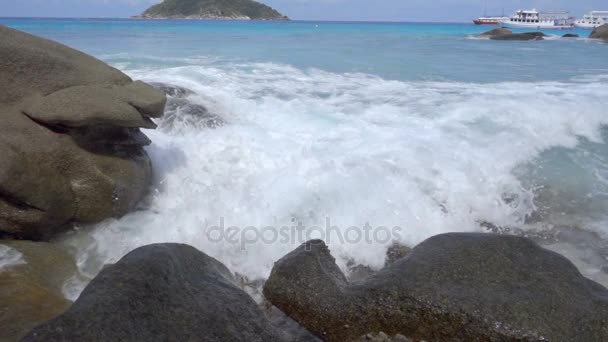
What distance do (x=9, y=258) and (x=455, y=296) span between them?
130 inches

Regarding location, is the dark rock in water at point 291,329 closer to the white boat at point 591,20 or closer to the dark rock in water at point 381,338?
the dark rock in water at point 381,338

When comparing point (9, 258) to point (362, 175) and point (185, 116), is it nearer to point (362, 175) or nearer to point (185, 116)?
point (362, 175)

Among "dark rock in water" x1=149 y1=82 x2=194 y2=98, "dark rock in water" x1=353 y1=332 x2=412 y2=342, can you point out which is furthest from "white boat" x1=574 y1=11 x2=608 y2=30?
"dark rock in water" x1=353 y1=332 x2=412 y2=342

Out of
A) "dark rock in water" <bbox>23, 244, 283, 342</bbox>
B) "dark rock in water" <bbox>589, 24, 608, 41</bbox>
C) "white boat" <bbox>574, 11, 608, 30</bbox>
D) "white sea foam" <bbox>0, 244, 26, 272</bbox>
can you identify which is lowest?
"white sea foam" <bbox>0, 244, 26, 272</bbox>

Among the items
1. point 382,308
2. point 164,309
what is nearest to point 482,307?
point 382,308

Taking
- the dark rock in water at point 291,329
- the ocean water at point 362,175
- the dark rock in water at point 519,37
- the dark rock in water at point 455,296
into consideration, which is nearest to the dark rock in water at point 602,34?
the dark rock in water at point 519,37

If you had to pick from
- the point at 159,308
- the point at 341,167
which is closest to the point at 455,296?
the point at 159,308

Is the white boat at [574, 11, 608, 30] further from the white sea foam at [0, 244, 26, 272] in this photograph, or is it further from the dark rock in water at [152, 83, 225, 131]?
the white sea foam at [0, 244, 26, 272]

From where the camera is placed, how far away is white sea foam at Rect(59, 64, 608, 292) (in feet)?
15.3

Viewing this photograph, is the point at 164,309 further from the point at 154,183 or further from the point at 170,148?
the point at 170,148

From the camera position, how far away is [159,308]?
2184mm

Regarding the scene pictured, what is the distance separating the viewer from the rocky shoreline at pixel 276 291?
2170mm

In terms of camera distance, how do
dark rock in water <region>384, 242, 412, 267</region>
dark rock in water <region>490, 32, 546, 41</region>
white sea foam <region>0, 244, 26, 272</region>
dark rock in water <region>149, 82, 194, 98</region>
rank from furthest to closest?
dark rock in water <region>490, 32, 546, 41</region> < dark rock in water <region>149, 82, 194, 98</region> < dark rock in water <region>384, 242, 412, 267</region> < white sea foam <region>0, 244, 26, 272</region>

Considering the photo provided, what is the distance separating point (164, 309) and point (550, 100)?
10246 mm
